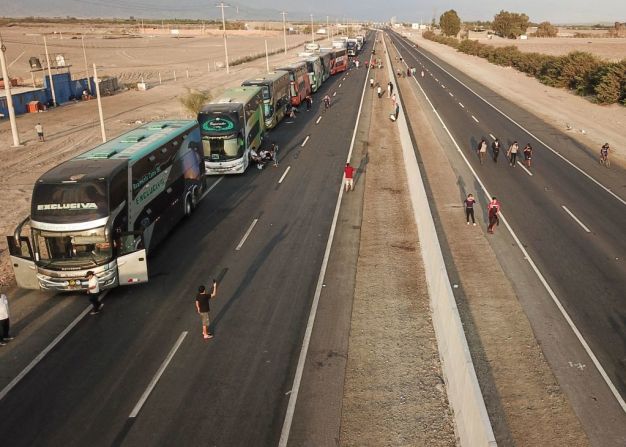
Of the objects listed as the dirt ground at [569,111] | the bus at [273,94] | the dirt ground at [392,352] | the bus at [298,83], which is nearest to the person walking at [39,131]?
the bus at [273,94]

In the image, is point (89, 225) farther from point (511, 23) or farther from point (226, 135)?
point (511, 23)

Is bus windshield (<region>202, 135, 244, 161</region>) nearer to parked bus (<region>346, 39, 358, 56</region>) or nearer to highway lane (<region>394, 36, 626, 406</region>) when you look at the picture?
highway lane (<region>394, 36, 626, 406</region>)

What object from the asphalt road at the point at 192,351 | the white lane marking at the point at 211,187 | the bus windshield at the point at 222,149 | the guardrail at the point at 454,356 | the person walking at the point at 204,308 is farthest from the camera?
the bus windshield at the point at 222,149

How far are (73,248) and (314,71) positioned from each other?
5058cm

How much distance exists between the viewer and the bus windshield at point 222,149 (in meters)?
28.2

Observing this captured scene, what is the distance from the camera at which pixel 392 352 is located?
42.6ft

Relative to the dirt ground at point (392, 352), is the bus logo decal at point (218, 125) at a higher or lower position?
higher

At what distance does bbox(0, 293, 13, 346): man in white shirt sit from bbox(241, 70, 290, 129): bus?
26.4 meters

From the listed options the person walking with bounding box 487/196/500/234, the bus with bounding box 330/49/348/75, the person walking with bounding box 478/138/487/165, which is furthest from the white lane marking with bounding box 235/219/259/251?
the bus with bounding box 330/49/348/75

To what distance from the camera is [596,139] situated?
39.5 m

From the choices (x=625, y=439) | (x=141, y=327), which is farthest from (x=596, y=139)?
(x=141, y=327)

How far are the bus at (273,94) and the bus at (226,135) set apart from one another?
8359 millimetres

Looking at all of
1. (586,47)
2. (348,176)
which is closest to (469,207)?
(348,176)

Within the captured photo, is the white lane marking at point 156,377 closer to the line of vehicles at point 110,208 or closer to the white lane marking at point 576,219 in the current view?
the line of vehicles at point 110,208
